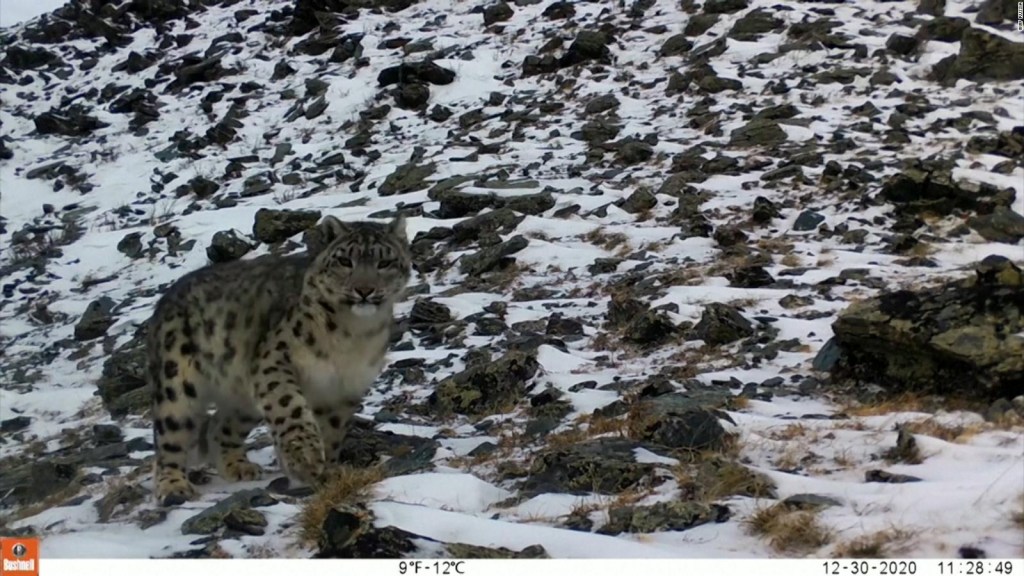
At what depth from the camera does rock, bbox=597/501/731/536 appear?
5.70 meters

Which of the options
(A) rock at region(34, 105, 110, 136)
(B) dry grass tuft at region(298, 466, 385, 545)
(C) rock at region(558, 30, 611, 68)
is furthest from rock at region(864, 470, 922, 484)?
(A) rock at region(34, 105, 110, 136)

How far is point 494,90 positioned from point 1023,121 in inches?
411

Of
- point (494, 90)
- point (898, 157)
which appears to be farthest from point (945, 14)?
point (494, 90)

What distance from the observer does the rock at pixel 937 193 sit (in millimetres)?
13617

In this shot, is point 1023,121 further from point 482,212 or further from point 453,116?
point 453,116

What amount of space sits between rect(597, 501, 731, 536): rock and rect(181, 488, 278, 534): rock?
6.74 ft

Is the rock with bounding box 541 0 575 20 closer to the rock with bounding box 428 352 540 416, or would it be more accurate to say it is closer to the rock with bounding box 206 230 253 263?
the rock with bounding box 206 230 253 263

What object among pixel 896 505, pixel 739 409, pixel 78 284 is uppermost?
pixel 896 505

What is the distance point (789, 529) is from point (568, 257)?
8.95m

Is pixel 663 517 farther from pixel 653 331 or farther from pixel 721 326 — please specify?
pixel 653 331

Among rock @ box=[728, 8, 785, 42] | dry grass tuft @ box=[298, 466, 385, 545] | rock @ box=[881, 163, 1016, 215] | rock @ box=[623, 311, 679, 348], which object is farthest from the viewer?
rock @ box=[728, 8, 785, 42]

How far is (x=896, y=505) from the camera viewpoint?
5410 mm

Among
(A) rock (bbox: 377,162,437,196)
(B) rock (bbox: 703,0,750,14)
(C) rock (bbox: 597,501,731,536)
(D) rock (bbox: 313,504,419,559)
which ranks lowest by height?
(A) rock (bbox: 377,162,437,196)

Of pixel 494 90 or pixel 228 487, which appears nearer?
pixel 228 487
